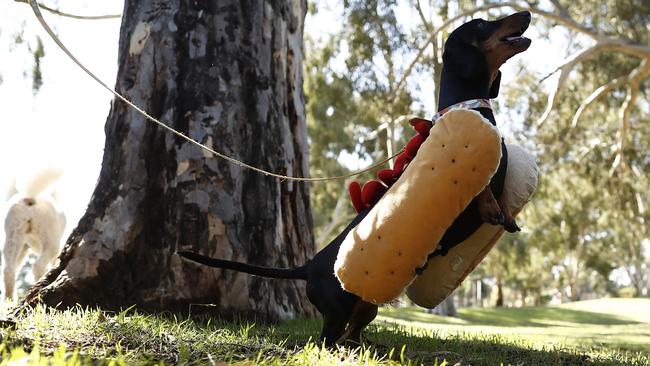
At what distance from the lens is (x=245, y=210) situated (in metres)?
4.09

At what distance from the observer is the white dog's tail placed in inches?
249

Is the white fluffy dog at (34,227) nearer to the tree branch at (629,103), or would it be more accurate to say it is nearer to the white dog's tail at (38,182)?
the white dog's tail at (38,182)

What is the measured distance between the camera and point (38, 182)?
6340mm

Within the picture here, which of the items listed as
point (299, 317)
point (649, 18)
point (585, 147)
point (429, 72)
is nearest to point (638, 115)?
point (585, 147)

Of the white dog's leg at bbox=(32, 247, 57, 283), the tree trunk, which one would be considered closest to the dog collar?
the tree trunk

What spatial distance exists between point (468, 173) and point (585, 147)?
587 inches

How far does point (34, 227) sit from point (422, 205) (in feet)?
15.9

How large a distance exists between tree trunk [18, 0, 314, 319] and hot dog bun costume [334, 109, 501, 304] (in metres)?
1.49

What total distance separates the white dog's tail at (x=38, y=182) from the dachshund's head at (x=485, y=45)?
4.79 metres

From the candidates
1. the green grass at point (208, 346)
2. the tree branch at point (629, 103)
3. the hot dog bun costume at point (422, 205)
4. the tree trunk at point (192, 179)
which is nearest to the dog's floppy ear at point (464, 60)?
the hot dog bun costume at point (422, 205)

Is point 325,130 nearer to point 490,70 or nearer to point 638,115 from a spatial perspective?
point 638,115

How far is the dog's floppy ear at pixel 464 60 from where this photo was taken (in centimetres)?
280

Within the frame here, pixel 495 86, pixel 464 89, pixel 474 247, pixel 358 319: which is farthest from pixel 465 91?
pixel 358 319

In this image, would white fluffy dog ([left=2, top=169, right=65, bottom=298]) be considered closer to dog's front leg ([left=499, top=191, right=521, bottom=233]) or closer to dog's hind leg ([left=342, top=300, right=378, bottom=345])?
dog's hind leg ([left=342, top=300, right=378, bottom=345])
